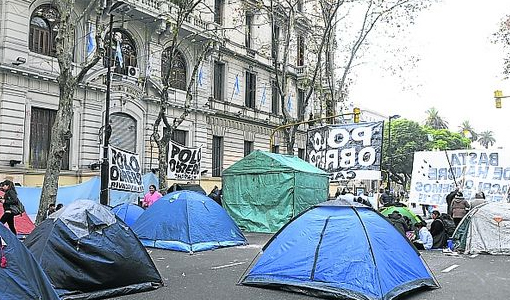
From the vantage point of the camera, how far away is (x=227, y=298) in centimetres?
868

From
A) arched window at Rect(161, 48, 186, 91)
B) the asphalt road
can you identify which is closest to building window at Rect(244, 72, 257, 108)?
arched window at Rect(161, 48, 186, 91)

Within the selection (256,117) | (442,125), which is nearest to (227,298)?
(256,117)

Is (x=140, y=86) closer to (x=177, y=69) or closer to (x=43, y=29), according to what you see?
(x=177, y=69)

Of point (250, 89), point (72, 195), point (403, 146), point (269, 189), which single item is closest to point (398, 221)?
point (269, 189)

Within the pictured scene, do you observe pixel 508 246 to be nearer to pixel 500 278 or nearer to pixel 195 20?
pixel 500 278

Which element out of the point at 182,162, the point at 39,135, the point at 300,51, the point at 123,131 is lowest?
the point at 182,162

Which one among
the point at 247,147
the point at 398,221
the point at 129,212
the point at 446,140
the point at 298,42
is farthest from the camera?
the point at 446,140

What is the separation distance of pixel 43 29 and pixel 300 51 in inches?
861

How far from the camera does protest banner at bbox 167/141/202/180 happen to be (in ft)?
72.3

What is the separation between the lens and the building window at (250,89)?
3716 cm

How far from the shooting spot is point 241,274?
35.9 ft

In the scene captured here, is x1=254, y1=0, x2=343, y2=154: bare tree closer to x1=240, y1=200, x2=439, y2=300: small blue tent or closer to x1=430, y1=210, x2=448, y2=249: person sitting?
x1=430, y1=210, x2=448, y2=249: person sitting

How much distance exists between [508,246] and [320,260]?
851cm

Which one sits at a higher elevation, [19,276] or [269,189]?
[269,189]
